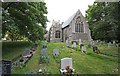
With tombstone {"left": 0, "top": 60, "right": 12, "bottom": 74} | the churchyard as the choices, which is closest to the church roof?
the churchyard

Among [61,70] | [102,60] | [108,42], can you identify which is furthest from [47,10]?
[61,70]

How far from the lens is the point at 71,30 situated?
1203cm

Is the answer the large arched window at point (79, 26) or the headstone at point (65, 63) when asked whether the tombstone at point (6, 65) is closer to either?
the headstone at point (65, 63)

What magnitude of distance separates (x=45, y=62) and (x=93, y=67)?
137 cm

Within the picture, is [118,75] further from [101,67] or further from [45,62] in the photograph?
[45,62]

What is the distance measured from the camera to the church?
11547 millimetres

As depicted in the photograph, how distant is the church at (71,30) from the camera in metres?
11.5

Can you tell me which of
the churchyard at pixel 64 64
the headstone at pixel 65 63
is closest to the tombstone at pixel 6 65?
the churchyard at pixel 64 64

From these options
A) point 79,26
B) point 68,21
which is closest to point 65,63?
point 79,26

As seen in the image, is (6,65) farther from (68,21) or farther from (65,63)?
(68,21)

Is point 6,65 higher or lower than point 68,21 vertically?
lower

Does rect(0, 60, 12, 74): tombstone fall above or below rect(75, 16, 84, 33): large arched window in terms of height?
below

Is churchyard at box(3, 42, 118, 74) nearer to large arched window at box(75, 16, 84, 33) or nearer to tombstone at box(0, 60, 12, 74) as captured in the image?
tombstone at box(0, 60, 12, 74)

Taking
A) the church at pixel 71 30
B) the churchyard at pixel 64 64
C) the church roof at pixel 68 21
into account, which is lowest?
the churchyard at pixel 64 64
